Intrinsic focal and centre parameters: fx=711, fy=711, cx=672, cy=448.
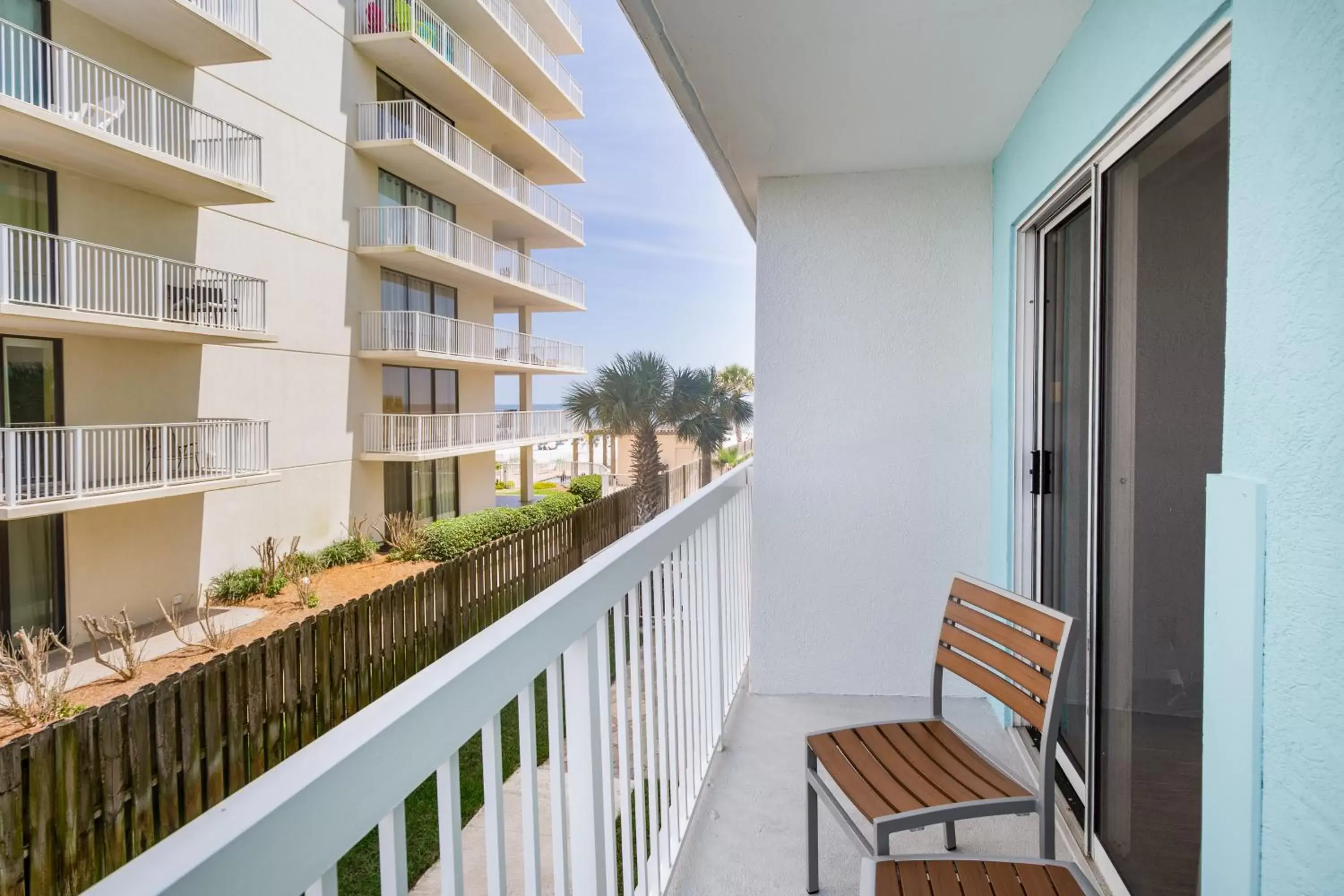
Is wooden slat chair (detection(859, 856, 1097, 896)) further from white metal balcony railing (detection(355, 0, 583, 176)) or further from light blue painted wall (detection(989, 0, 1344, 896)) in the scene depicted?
white metal balcony railing (detection(355, 0, 583, 176))

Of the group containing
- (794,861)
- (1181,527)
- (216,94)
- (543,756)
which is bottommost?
(543,756)

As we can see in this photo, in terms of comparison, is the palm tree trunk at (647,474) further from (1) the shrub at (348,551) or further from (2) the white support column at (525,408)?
(1) the shrub at (348,551)

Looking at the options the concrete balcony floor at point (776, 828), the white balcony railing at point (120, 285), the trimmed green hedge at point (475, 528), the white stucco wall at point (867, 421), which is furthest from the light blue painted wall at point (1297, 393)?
the trimmed green hedge at point (475, 528)

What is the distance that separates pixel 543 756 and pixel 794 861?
7.41ft

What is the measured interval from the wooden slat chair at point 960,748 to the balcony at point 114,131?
28.7 feet

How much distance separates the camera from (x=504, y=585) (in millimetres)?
7133

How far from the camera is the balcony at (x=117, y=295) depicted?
6812 millimetres

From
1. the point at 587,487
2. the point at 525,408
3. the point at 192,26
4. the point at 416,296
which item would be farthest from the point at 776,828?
the point at 525,408

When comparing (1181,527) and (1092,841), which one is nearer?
(1181,527)

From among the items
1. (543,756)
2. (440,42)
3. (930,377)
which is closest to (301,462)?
(440,42)

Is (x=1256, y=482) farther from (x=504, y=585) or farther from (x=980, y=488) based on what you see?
(x=504, y=585)

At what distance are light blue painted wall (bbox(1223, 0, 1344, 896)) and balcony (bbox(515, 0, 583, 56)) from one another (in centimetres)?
1952

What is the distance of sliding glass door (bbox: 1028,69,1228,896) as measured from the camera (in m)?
1.15

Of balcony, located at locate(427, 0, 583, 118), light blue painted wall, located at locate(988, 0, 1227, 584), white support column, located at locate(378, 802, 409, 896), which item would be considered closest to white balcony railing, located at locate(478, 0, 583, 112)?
balcony, located at locate(427, 0, 583, 118)
